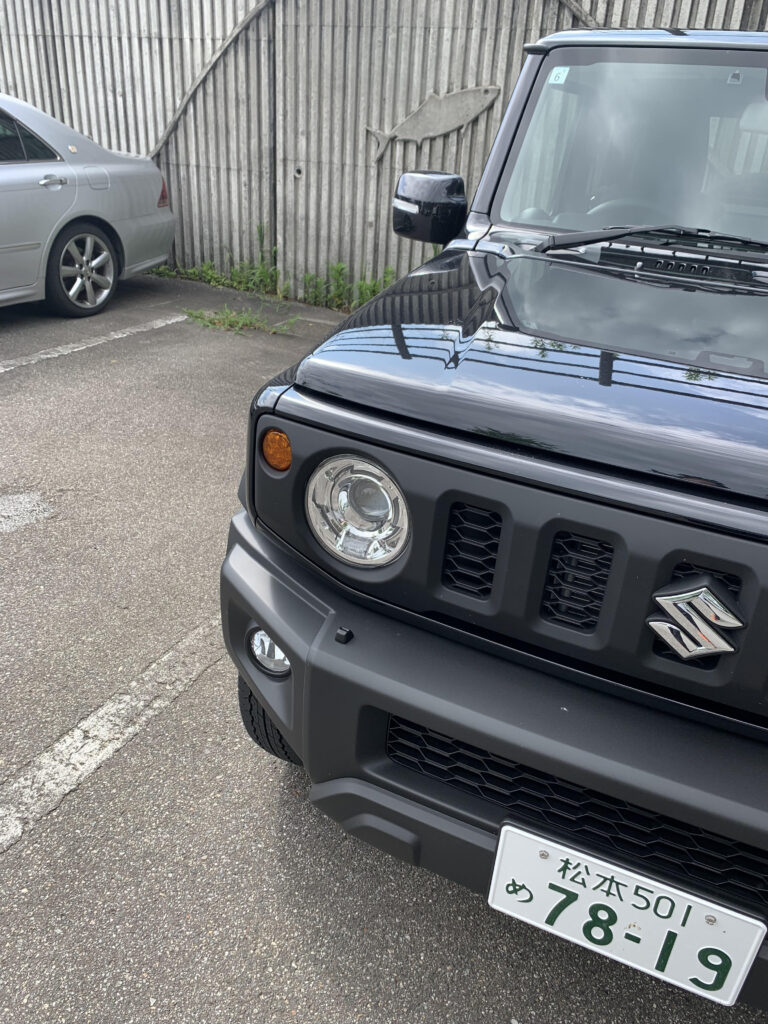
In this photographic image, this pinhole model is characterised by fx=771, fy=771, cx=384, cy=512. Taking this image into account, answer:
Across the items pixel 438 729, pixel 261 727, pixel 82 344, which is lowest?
pixel 82 344

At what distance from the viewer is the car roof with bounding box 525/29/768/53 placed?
2.40 meters

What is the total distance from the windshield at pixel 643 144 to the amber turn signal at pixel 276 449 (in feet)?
4.47

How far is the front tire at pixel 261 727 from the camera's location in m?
1.84

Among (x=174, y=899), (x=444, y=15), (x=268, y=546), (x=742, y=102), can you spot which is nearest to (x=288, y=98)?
(x=444, y=15)

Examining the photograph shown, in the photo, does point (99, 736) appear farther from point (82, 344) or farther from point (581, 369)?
point (82, 344)

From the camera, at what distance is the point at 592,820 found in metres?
1.34

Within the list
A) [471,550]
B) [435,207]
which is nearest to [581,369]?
[471,550]

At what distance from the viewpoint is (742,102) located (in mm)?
2355

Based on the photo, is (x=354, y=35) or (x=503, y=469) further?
(x=354, y=35)

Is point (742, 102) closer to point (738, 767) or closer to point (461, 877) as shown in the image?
point (738, 767)

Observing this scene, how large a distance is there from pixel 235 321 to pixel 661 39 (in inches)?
169

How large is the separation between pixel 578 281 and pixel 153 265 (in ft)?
18.1

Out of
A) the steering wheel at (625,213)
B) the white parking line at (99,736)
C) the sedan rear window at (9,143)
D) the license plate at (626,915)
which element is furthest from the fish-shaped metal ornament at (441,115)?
the license plate at (626,915)

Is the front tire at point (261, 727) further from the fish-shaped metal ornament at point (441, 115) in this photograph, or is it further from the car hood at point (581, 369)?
the fish-shaped metal ornament at point (441, 115)
